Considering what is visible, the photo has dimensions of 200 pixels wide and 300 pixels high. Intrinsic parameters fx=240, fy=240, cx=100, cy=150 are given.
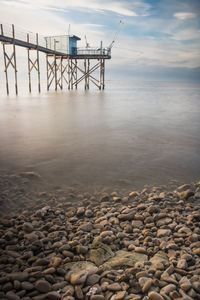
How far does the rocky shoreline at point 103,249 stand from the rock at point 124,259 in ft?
0.03

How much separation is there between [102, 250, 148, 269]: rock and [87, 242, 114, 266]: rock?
7 cm

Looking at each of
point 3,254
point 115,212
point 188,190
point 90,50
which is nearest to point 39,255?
point 3,254

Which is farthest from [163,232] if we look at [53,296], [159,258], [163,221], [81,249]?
[53,296]

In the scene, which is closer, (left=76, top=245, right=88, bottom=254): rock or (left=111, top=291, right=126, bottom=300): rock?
(left=111, top=291, right=126, bottom=300): rock

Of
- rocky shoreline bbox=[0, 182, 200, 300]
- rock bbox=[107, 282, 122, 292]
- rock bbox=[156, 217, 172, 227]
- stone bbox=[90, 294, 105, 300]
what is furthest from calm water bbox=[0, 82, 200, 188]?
stone bbox=[90, 294, 105, 300]

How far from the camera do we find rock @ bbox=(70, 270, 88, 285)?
2270 millimetres

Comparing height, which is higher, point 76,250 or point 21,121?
point 21,121

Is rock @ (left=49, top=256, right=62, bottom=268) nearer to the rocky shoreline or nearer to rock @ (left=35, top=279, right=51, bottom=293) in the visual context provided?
the rocky shoreline

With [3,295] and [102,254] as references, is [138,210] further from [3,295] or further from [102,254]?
[3,295]

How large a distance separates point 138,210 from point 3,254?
206cm

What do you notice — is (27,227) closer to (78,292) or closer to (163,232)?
(78,292)

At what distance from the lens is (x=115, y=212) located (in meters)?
3.69

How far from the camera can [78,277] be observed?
2293 millimetres

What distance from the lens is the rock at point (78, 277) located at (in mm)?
2270
